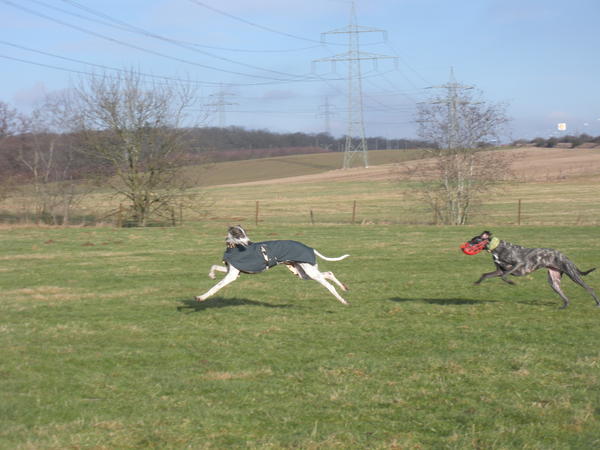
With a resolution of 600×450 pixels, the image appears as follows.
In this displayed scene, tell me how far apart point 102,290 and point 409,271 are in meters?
7.78

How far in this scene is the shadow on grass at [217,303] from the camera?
13031 millimetres

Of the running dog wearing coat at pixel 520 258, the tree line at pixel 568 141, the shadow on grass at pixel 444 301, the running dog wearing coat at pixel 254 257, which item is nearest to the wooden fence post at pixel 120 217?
the shadow on grass at pixel 444 301

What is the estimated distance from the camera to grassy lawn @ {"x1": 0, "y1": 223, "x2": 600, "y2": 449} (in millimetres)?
6281

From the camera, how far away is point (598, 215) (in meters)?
40.6

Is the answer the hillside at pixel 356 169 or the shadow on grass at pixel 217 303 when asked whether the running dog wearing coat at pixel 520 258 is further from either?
the hillside at pixel 356 169

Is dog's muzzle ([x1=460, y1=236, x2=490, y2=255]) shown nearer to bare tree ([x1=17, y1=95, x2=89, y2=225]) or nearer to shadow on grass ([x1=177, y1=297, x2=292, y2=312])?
shadow on grass ([x1=177, y1=297, x2=292, y2=312])

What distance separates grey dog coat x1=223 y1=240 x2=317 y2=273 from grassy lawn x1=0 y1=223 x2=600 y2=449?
0.91m

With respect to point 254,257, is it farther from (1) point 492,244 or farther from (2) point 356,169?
(2) point 356,169

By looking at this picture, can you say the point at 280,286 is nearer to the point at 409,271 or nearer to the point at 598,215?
the point at 409,271

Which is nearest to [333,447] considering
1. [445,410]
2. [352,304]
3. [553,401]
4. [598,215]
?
[445,410]

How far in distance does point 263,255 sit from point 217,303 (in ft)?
7.26

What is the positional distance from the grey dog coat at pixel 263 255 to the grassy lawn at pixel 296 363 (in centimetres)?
91

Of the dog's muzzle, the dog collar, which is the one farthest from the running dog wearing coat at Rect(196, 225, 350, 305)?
the dog collar

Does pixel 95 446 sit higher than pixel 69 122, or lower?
lower
